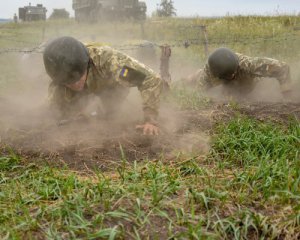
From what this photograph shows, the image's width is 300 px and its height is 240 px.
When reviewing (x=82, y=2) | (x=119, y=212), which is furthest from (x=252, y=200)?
(x=82, y=2)

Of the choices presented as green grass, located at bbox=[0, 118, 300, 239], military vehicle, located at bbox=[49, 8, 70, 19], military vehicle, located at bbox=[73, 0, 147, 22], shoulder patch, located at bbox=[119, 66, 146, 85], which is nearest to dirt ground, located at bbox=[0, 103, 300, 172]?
green grass, located at bbox=[0, 118, 300, 239]

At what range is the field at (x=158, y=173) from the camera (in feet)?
8.77

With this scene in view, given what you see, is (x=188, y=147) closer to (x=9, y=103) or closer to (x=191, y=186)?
(x=191, y=186)

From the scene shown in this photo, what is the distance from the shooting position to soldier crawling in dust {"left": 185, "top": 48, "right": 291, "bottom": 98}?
7.16 metres

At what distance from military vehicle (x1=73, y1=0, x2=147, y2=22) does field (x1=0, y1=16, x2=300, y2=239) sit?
Result: 1626 cm

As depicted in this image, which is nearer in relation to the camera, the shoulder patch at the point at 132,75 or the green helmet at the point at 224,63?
the shoulder patch at the point at 132,75

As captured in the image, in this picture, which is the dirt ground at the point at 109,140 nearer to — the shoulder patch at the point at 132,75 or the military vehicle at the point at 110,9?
the shoulder patch at the point at 132,75

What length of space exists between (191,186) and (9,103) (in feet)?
15.9

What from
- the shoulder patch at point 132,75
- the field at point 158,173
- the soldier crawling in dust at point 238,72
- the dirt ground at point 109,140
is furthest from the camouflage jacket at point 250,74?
the shoulder patch at point 132,75

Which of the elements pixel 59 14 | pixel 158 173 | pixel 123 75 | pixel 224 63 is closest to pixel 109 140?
pixel 123 75

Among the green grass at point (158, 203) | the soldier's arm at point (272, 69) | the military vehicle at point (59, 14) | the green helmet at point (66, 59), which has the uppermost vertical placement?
the military vehicle at point (59, 14)

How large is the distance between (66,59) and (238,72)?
3925mm

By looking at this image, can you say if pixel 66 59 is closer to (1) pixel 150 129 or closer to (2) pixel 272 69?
(1) pixel 150 129

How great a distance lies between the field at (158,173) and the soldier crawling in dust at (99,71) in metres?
0.41
